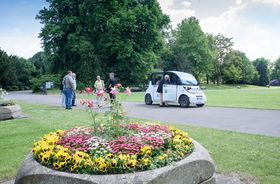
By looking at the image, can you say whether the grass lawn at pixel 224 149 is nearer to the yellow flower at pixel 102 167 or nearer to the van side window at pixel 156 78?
the yellow flower at pixel 102 167

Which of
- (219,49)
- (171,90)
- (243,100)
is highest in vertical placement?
(219,49)

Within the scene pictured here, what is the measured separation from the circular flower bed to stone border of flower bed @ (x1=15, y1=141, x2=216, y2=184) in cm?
12

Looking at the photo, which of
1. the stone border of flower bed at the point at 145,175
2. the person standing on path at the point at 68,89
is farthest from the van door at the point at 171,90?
the stone border of flower bed at the point at 145,175

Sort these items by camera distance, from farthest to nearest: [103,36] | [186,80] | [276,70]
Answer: [276,70]
[103,36]
[186,80]

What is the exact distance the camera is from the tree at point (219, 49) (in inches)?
3403

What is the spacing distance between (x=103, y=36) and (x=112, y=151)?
40.6 m

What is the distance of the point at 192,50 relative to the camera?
6825cm

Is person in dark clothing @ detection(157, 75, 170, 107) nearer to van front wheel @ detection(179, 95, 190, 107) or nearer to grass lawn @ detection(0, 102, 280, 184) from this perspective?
van front wheel @ detection(179, 95, 190, 107)

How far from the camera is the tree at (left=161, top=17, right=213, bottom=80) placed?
67.1 meters

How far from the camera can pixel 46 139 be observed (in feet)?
15.6

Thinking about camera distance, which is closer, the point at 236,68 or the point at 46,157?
the point at 46,157

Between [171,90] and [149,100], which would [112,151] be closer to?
[171,90]

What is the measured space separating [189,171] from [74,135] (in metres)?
2.04

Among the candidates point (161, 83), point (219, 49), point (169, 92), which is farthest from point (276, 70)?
point (161, 83)
